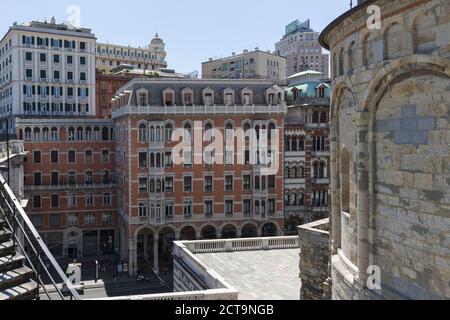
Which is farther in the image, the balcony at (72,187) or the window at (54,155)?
the window at (54,155)

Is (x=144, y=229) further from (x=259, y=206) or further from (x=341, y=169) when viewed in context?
(x=341, y=169)

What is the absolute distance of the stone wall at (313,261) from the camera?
2208 centimetres

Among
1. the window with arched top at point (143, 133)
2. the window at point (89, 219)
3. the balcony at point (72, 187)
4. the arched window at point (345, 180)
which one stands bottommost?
the window at point (89, 219)

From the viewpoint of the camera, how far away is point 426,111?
35.6ft

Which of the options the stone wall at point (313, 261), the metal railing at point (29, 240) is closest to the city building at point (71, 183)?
the stone wall at point (313, 261)

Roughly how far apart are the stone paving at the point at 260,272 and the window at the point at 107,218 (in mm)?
32583

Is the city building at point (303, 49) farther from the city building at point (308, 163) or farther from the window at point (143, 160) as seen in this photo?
the window at point (143, 160)

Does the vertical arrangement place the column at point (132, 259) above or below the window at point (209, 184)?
below

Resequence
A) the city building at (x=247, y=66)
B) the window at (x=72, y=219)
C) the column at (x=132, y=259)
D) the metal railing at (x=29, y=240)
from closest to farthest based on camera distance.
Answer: the metal railing at (x=29, y=240) < the column at (x=132, y=259) < the window at (x=72, y=219) < the city building at (x=247, y=66)

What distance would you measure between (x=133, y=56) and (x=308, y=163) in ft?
253

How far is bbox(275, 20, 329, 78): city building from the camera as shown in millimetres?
173000

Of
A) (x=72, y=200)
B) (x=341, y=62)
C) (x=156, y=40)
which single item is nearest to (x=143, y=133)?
(x=72, y=200)

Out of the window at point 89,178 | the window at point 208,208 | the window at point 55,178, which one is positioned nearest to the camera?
the window at point 208,208

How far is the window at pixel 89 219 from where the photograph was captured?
61.8m
